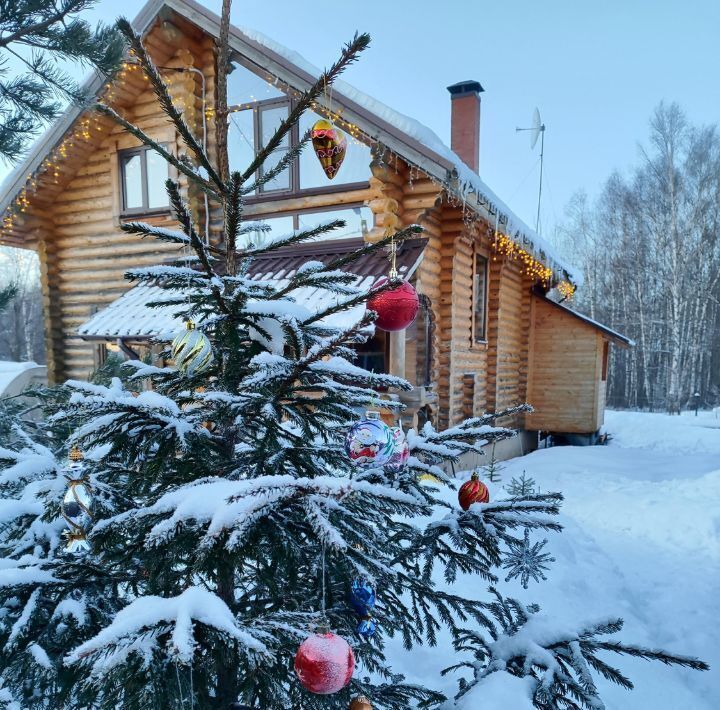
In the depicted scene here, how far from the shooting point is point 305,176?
8.40 m

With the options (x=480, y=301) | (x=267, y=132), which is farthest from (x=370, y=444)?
(x=480, y=301)

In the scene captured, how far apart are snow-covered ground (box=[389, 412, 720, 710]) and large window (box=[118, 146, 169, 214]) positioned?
9439 mm

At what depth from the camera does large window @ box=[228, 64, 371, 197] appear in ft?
Answer: 27.2

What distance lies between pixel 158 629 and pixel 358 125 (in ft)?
23.8

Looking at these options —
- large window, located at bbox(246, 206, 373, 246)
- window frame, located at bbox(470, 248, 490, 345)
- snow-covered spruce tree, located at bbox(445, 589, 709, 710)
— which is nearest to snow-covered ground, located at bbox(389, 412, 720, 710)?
snow-covered spruce tree, located at bbox(445, 589, 709, 710)

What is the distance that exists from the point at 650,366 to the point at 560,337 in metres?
18.5

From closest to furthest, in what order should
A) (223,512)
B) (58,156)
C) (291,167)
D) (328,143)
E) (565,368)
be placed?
(223,512) < (328,143) < (291,167) < (58,156) < (565,368)

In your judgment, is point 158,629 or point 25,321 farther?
point 25,321

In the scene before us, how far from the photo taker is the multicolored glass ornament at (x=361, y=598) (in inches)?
76.2

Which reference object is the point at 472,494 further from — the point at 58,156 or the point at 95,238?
the point at 58,156

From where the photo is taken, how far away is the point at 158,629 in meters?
1.19

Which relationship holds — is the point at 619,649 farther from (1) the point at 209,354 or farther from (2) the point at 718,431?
(2) the point at 718,431

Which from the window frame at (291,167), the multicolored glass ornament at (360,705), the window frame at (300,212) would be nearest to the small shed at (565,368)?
the window frame at (300,212)

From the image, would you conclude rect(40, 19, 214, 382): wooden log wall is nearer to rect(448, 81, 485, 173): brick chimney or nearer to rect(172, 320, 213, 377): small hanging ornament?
rect(448, 81, 485, 173): brick chimney
